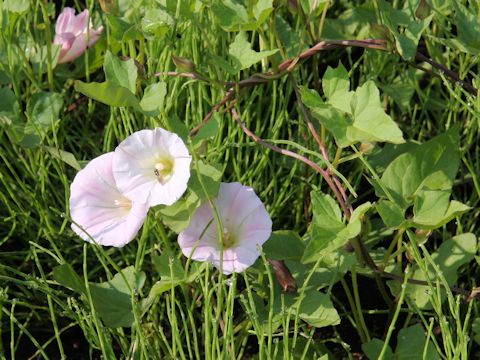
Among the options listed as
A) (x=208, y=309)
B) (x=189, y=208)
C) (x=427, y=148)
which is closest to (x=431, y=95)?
(x=427, y=148)

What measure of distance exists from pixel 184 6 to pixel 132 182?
11.0 inches

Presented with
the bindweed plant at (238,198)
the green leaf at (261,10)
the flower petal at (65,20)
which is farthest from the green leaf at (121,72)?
the flower petal at (65,20)

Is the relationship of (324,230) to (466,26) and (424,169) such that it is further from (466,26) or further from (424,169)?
(466,26)

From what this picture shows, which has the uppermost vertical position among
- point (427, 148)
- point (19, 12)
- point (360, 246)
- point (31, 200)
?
point (19, 12)

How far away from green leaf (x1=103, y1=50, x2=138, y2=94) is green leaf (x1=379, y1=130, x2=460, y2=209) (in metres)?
0.39

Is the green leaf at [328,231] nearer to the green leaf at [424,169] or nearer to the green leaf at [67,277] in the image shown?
the green leaf at [424,169]

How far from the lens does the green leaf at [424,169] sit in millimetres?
1146

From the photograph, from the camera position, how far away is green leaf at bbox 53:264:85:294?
43.6 inches

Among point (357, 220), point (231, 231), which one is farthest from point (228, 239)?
point (357, 220)

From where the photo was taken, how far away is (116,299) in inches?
45.2

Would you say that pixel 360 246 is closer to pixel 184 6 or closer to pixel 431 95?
pixel 184 6

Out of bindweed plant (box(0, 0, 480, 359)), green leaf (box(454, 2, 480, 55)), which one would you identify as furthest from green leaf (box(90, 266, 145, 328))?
green leaf (box(454, 2, 480, 55))

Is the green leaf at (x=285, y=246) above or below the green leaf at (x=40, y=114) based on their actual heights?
below

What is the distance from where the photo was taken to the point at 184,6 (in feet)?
3.80
